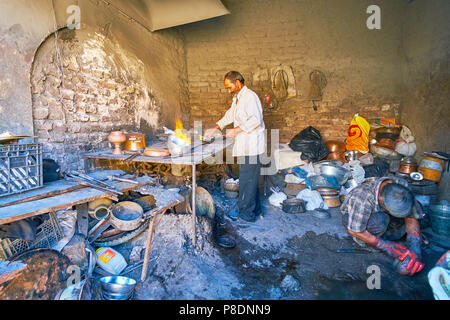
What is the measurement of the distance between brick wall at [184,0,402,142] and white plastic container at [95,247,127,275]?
4534 mm

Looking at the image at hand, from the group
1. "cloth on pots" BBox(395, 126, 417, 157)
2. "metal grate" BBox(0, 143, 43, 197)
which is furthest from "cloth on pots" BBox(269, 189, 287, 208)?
"metal grate" BBox(0, 143, 43, 197)

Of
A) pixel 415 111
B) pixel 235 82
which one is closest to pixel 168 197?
pixel 235 82

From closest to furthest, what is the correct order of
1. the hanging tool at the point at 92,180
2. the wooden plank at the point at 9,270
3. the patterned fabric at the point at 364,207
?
the wooden plank at the point at 9,270
the hanging tool at the point at 92,180
the patterned fabric at the point at 364,207

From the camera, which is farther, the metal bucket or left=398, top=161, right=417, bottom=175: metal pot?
left=398, top=161, right=417, bottom=175: metal pot

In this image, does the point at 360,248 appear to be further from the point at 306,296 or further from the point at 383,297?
the point at 306,296

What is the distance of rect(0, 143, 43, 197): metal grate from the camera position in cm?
174

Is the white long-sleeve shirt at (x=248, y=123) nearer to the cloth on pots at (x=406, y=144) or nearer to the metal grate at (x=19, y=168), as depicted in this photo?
the metal grate at (x=19, y=168)

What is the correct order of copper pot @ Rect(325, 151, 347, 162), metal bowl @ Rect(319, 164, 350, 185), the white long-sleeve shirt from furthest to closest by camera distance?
1. copper pot @ Rect(325, 151, 347, 162)
2. metal bowl @ Rect(319, 164, 350, 185)
3. the white long-sleeve shirt

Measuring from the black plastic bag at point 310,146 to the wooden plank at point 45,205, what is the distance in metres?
3.78

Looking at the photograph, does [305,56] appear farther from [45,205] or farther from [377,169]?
[45,205]

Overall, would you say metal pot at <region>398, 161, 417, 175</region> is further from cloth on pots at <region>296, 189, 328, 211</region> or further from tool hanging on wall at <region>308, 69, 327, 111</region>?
tool hanging on wall at <region>308, 69, 327, 111</region>

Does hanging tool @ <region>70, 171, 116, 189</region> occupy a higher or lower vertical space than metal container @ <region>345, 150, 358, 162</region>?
higher

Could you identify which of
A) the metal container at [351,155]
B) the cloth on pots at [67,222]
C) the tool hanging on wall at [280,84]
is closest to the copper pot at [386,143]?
the metal container at [351,155]

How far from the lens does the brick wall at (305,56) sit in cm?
556
